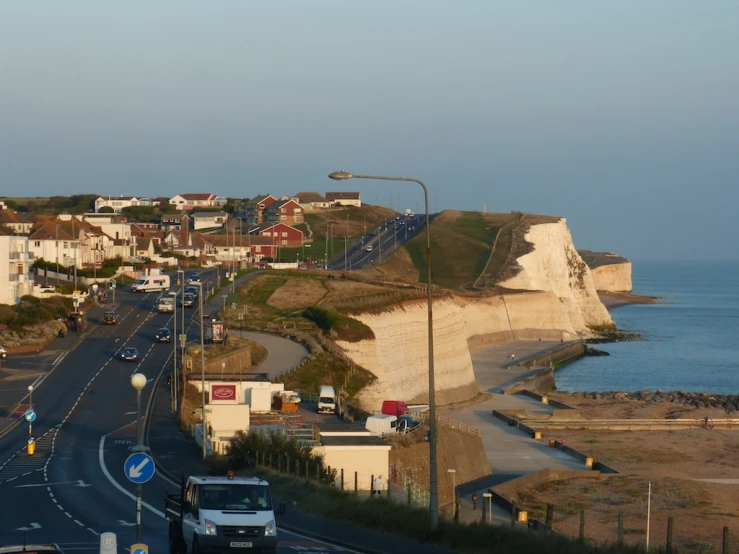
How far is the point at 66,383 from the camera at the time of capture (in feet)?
171

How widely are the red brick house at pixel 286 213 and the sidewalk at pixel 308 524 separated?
140m

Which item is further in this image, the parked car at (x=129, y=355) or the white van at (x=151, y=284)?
the white van at (x=151, y=284)

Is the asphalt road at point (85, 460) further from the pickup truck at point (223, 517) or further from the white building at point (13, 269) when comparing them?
Result: the white building at point (13, 269)

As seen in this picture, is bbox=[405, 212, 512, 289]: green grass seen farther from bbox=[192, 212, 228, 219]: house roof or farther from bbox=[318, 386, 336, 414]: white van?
bbox=[318, 386, 336, 414]: white van

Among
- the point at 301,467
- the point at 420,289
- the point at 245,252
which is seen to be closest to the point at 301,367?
the point at 301,467

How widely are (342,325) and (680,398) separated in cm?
2825

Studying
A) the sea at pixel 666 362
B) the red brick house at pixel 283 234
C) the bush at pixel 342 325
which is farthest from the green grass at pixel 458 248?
the bush at pixel 342 325

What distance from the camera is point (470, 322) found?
11412 cm

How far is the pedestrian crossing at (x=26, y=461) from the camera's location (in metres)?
32.0

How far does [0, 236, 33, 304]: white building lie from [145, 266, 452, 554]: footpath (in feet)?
73.1

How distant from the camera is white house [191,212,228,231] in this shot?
18656 cm

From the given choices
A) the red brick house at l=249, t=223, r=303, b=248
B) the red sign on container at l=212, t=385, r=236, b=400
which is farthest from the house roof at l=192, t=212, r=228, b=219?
the red sign on container at l=212, t=385, r=236, b=400

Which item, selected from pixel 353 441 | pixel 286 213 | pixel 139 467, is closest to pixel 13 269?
pixel 353 441

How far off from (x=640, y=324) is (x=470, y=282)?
36.1 metres
